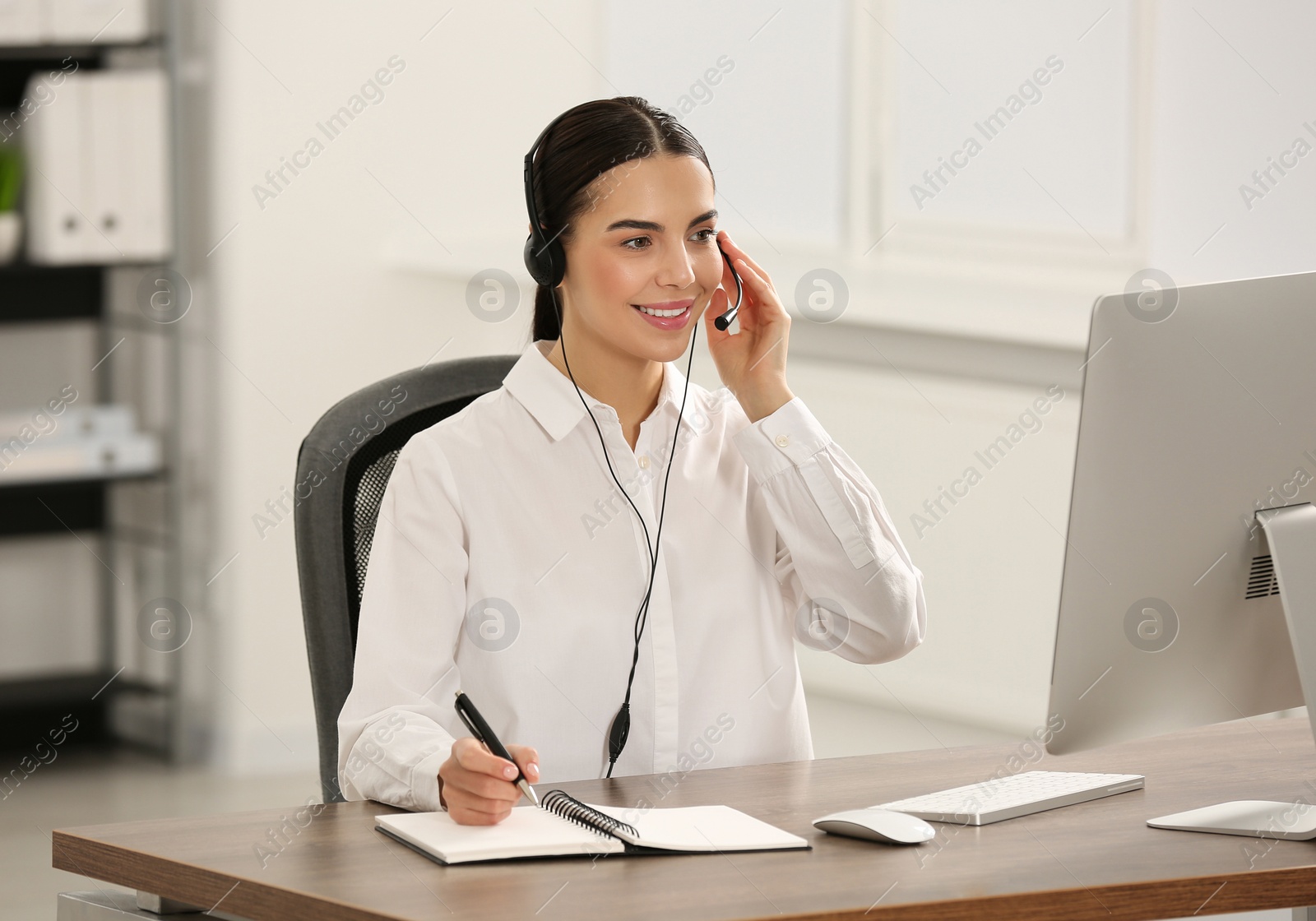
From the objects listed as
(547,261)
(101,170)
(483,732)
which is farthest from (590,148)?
(101,170)

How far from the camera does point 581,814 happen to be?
149cm

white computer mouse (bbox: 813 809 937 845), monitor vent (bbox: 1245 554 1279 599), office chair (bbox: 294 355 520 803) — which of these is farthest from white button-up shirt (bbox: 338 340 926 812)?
monitor vent (bbox: 1245 554 1279 599)

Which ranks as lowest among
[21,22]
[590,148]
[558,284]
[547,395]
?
[547,395]

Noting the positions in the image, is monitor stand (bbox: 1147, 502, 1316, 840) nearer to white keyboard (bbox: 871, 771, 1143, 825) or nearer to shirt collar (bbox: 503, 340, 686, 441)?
white keyboard (bbox: 871, 771, 1143, 825)

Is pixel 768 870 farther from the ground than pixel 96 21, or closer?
closer

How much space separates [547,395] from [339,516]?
10.3 inches

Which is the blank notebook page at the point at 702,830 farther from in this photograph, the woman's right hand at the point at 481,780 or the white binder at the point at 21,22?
the white binder at the point at 21,22

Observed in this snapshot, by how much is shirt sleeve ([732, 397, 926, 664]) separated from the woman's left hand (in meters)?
0.03

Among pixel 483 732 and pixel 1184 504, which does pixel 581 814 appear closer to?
pixel 483 732

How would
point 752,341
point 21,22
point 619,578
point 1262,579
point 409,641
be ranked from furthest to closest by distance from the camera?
1. point 21,22
2. point 752,341
3. point 619,578
4. point 409,641
5. point 1262,579

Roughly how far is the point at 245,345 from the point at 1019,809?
2926 mm

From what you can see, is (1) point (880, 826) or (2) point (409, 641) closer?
(1) point (880, 826)

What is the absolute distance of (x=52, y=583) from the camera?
4.37m

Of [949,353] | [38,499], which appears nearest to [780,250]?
[949,353]
